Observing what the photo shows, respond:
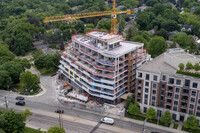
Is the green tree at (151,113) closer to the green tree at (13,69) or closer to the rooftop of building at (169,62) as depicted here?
the rooftop of building at (169,62)

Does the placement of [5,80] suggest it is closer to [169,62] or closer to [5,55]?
[5,55]

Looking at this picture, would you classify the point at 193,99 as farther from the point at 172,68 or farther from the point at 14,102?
the point at 14,102

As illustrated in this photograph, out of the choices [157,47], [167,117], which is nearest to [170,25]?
[157,47]

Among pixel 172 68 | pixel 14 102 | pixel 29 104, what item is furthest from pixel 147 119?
pixel 14 102

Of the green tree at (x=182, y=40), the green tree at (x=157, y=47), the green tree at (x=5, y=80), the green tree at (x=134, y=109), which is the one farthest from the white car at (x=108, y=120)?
the green tree at (x=182, y=40)

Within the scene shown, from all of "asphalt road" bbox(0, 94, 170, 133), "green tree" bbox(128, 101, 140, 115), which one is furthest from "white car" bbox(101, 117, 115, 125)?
"green tree" bbox(128, 101, 140, 115)
